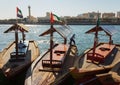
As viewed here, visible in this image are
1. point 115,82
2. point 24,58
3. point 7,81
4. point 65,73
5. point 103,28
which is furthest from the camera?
point 103,28

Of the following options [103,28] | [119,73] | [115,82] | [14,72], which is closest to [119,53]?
[103,28]

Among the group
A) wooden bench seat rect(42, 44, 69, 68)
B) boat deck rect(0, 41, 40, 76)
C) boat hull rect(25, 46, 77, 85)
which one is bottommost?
boat hull rect(25, 46, 77, 85)

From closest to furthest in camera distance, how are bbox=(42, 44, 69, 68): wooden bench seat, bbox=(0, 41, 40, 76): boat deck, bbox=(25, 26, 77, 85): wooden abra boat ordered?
1. bbox=(25, 26, 77, 85): wooden abra boat
2. bbox=(0, 41, 40, 76): boat deck
3. bbox=(42, 44, 69, 68): wooden bench seat

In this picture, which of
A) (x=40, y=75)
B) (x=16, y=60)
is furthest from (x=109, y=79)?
(x=16, y=60)

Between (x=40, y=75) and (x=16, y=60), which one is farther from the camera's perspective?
(x=16, y=60)

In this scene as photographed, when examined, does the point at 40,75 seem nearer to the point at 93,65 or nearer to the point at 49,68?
the point at 49,68

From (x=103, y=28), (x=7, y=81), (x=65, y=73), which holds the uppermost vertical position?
(x=103, y=28)

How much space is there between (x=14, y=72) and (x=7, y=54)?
8225 mm

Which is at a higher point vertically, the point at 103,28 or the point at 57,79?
the point at 103,28

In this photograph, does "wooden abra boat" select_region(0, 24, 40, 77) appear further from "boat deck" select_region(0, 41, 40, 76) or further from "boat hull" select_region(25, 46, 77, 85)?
"boat hull" select_region(25, 46, 77, 85)

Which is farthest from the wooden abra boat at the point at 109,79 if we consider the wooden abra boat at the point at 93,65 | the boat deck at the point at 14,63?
the boat deck at the point at 14,63

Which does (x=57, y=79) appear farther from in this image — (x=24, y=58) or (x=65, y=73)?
(x=24, y=58)

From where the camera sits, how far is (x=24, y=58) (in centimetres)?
3036

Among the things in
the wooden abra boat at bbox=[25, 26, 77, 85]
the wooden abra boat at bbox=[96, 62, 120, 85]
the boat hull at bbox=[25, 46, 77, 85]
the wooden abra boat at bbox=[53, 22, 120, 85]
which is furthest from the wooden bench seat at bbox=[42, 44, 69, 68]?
the wooden abra boat at bbox=[96, 62, 120, 85]
